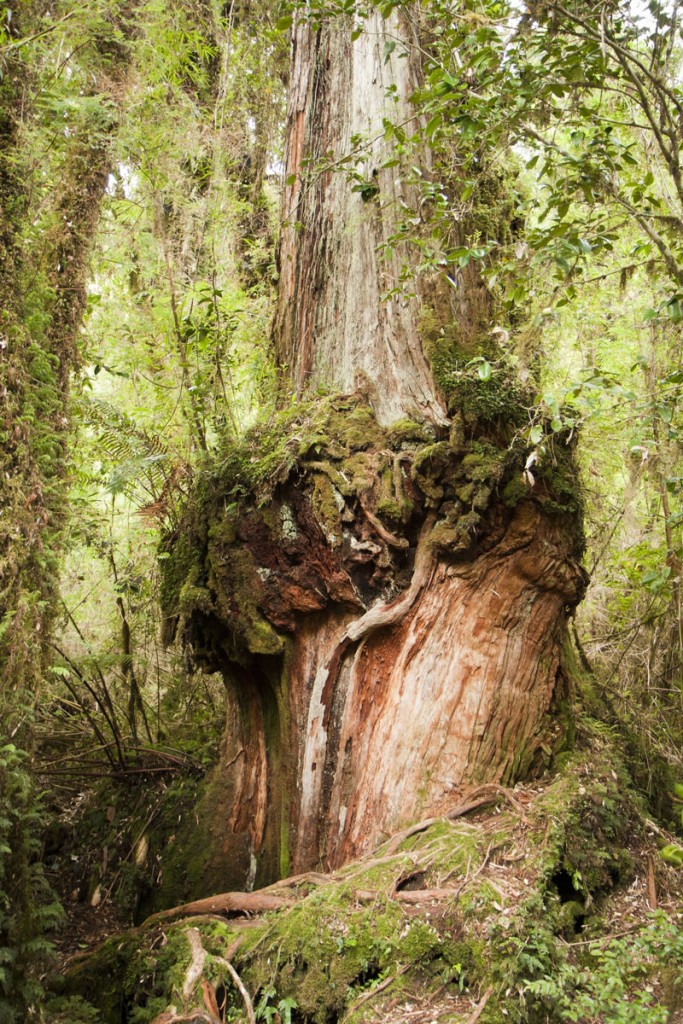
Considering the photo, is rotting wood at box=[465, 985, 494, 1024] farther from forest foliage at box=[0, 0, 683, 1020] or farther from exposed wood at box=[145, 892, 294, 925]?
forest foliage at box=[0, 0, 683, 1020]

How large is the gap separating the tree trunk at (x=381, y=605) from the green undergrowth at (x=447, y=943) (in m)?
0.39

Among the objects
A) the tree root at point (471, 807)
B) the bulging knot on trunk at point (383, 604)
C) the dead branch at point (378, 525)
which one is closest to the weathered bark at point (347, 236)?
the bulging knot on trunk at point (383, 604)

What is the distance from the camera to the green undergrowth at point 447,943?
2789 mm

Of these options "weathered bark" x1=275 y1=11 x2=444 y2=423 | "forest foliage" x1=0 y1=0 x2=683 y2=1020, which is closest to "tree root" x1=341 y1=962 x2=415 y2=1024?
"forest foliage" x1=0 y1=0 x2=683 y2=1020

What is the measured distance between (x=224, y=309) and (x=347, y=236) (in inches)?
53.6

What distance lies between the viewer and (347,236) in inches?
192

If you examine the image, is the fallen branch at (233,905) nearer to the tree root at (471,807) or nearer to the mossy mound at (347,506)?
the tree root at (471,807)

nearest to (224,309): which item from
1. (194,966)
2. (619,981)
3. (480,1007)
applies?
(194,966)

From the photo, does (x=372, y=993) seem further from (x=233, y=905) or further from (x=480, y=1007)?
(x=233, y=905)

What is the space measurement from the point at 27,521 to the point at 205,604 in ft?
3.53

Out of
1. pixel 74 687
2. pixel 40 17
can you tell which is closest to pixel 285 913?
pixel 74 687

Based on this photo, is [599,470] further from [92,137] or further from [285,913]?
[92,137]

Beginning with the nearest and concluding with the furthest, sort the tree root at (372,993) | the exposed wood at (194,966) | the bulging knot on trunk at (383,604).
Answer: the tree root at (372,993)
the exposed wood at (194,966)
the bulging knot on trunk at (383,604)

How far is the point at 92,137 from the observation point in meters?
6.73
